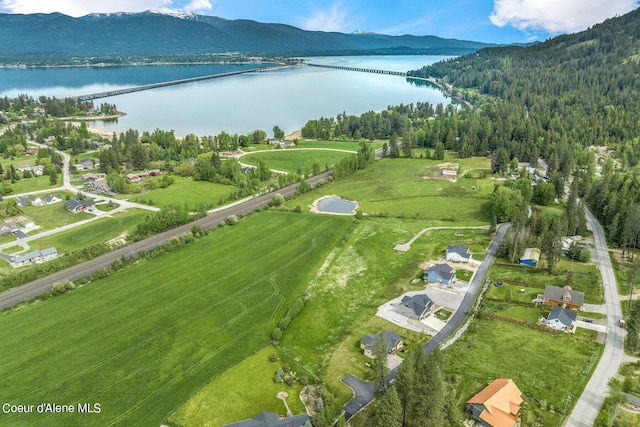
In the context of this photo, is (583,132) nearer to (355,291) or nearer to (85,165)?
(355,291)

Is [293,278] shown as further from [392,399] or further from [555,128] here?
[555,128]

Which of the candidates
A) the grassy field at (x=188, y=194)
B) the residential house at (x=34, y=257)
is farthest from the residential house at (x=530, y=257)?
the residential house at (x=34, y=257)

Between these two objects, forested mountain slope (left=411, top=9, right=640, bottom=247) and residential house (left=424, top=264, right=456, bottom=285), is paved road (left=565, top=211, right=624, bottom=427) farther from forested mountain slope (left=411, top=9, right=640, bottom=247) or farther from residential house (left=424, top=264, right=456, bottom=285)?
residential house (left=424, top=264, right=456, bottom=285)

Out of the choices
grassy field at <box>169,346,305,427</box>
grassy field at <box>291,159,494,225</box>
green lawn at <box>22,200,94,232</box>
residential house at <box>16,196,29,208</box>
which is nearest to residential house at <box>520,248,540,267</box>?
grassy field at <box>291,159,494,225</box>

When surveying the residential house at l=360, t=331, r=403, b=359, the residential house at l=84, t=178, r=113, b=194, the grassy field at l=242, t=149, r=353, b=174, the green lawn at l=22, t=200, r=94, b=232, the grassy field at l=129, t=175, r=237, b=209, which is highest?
the grassy field at l=242, t=149, r=353, b=174

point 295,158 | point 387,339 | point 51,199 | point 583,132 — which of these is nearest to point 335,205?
point 295,158

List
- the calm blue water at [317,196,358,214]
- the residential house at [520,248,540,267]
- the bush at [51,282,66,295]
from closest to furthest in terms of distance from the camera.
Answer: the bush at [51,282,66,295], the residential house at [520,248,540,267], the calm blue water at [317,196,358,214]
